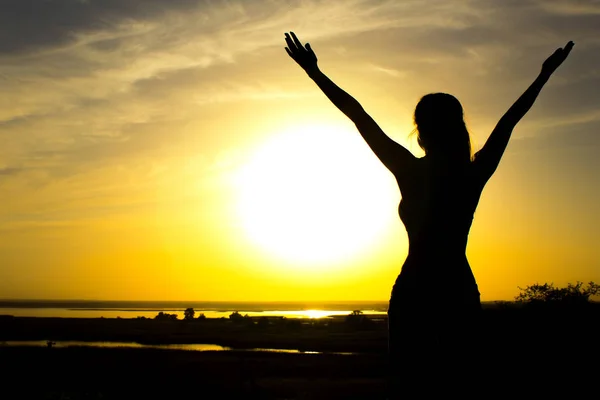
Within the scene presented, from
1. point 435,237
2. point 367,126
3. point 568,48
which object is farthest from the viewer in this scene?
point 568,48

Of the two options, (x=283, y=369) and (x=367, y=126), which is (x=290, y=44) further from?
(x=283, y=369)

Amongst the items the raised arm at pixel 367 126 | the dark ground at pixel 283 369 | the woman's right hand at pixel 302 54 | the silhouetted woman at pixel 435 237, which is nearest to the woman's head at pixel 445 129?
the silhouetted woman at pixel 435 237

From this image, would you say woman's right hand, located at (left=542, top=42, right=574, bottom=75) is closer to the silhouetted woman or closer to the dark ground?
the silhouetted woman

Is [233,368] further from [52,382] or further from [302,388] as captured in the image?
[52,382]

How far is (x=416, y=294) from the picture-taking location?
117 inches

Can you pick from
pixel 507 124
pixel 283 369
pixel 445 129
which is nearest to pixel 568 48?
pixel 507 124

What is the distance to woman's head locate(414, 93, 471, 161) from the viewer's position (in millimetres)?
3299

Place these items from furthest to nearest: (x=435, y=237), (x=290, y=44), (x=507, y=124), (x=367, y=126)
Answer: (x=290, y=44) < (x=507, y=124) < (x=367, y=126) < (x=435, y=237)

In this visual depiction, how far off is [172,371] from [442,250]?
24.2 m

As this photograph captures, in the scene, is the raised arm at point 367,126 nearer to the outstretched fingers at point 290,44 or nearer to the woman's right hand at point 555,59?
the outstretched fingers at point 290,44

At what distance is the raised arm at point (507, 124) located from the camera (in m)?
3.31

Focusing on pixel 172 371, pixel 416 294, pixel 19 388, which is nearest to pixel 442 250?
pixel 416 294

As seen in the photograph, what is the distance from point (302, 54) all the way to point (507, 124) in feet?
3.80

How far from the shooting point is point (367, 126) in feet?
10.8
